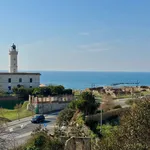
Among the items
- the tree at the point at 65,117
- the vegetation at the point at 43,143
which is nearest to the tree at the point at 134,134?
the vegetation at the point at 43,143

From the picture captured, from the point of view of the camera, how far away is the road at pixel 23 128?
22.7 metres

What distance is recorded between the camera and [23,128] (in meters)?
26.8

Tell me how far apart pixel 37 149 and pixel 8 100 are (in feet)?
123

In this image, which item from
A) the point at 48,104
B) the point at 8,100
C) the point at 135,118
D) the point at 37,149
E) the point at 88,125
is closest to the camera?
the point at 135,118

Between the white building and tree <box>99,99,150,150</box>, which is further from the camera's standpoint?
the white building

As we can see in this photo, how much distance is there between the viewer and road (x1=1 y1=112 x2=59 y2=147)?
74.3 ft

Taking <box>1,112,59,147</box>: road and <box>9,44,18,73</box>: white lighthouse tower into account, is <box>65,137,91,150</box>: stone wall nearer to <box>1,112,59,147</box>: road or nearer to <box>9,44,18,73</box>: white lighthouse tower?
<box>1,112,59,147</box>: road

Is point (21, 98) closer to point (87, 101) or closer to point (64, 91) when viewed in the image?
point (64, 91)

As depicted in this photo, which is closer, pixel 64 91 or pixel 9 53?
pixel 64 91

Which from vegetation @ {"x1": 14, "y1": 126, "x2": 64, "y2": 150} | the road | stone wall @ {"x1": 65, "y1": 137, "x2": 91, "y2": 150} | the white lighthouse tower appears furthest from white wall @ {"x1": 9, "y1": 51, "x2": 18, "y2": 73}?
stone wall @ {"x1": 65, "y1": 137, "x2": 91, "y2": 150}

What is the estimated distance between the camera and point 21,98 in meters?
53.7

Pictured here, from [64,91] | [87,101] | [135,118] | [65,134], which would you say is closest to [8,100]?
[64,91]

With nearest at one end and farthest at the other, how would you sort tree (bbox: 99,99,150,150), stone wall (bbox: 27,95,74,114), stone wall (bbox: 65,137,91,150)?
tree (bbox: 99,99,150,150) < stone wall (bbox: 65,137,91,150) < stone wall (bbox: 27,95,74,114)

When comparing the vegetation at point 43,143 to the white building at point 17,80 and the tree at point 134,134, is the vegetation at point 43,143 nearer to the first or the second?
the tree at point 134,134
